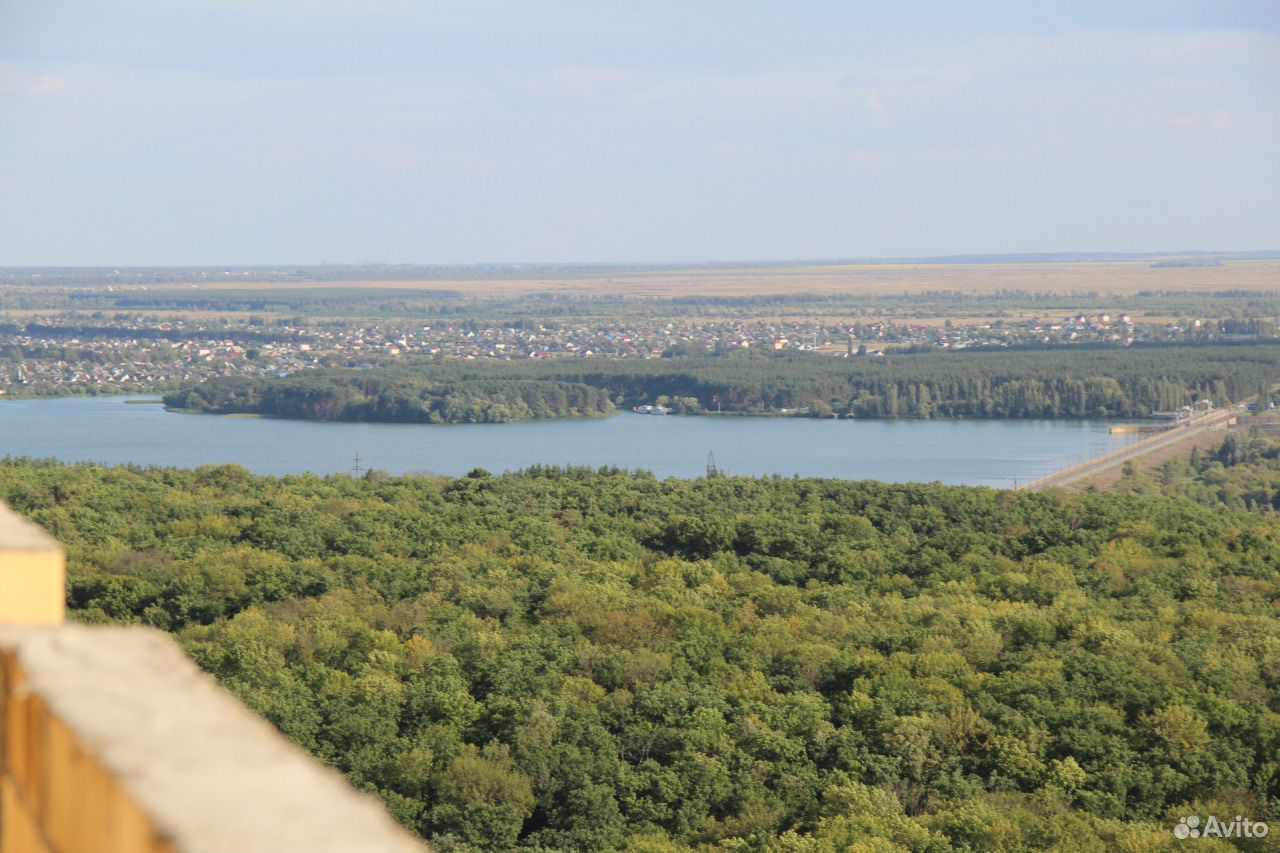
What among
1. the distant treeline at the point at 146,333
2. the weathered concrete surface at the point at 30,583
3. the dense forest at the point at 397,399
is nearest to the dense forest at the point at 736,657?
the weathered concrete surface at the point at 30,583

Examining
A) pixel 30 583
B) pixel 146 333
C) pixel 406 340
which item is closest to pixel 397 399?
pixel 406 340

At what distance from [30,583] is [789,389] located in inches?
3512

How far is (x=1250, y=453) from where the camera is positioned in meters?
61.4

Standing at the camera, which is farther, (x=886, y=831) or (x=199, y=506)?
(x=199, y=506)

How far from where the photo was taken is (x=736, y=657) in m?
21.1

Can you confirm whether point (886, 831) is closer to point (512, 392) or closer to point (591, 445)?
point (591, 445)

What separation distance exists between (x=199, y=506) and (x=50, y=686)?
3194 centimetres

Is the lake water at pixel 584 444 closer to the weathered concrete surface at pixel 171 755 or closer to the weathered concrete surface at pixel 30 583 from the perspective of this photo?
the weathered concrete surface at pixel 30 583

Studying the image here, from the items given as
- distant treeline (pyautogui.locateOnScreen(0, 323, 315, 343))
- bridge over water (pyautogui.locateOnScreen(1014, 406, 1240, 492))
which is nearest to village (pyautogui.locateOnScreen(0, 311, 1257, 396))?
distant treeline (pyautogui.locateOnScreen(0, 323, 315, 343))

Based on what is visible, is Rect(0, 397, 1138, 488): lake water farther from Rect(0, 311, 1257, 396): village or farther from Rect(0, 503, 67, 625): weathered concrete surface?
Rect(0, 503, 67, 625): weathered concrete surface

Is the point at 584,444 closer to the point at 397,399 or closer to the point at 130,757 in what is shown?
the point at 397,399

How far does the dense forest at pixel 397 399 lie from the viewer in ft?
273

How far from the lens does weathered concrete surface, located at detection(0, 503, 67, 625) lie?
196 centimetres

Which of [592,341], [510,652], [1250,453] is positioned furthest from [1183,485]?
[592,341]
